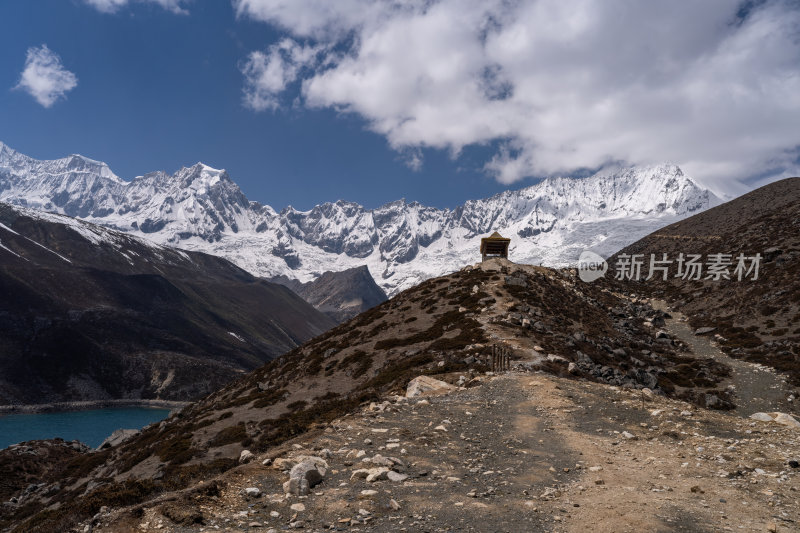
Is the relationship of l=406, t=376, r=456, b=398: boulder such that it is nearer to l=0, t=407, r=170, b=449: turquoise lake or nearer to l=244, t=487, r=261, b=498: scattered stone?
l=244, t=487, r=261, b=498: scattered stone

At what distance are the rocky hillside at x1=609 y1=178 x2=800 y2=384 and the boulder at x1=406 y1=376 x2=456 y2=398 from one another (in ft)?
135

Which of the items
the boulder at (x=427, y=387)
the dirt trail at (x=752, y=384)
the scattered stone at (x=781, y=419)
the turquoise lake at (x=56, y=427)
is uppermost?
the scattered stone at (x=781, y=419)

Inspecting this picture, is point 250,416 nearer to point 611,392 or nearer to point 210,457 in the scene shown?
point 210,457

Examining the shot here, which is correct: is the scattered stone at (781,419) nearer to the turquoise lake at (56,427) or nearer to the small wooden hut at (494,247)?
the small wooden hut at (494,247)

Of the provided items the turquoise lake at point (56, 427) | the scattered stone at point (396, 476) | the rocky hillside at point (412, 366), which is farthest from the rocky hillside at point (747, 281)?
the turquoise lake at point (56, 427)

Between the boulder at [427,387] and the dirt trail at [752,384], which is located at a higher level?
the boulder at [427,387]

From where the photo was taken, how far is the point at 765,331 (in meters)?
63.9

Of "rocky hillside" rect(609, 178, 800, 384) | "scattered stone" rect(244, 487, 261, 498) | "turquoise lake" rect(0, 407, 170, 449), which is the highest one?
"rocky hillside" rect(609, 178, 800, 384)

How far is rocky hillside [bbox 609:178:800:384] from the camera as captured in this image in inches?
2398

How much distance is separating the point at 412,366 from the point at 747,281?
78.0 metres

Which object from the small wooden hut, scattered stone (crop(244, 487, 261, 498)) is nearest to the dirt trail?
the small wooden hut

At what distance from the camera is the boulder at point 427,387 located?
2859 cm

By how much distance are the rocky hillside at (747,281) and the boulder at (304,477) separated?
53.7 meters

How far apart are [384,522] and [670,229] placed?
584 feet
